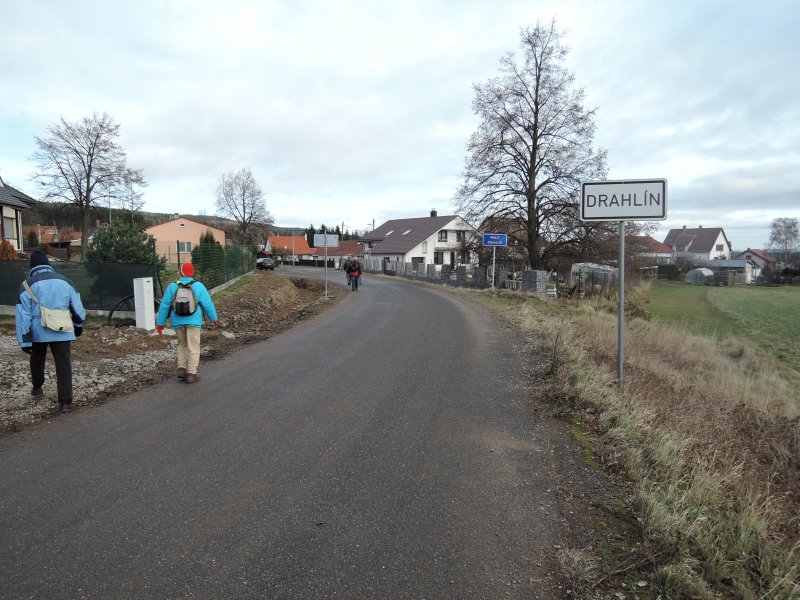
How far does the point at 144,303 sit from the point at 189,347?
4792 mm

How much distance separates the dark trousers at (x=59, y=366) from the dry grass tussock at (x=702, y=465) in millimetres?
5754

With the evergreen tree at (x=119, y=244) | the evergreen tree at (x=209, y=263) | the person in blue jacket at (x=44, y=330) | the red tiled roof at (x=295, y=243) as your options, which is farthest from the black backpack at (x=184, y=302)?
the red tiled roof at (x=295, y=243)

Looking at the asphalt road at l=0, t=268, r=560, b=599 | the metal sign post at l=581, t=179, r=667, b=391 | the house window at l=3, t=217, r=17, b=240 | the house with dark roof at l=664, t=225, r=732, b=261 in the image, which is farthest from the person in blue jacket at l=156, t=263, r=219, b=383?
the house with dark roof at l=664, t=225, r=732, b=261

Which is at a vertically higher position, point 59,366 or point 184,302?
point 184,302

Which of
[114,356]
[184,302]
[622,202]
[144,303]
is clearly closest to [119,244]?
[144,303]

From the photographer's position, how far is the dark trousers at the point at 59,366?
5871mm

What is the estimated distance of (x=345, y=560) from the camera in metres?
3.01

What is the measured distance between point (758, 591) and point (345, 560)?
2247mm

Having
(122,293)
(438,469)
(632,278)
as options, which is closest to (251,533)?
(438,469)

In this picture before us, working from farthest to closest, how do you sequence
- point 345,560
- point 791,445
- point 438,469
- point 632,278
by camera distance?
point 632,278
point 791,445
point 438,469
point 345,560

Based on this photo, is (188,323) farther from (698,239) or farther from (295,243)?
(698,239)

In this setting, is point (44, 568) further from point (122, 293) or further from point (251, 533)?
point (122, 293)

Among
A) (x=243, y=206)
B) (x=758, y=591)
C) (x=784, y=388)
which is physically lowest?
(x=784, y=388)

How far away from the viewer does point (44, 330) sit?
5.91m
